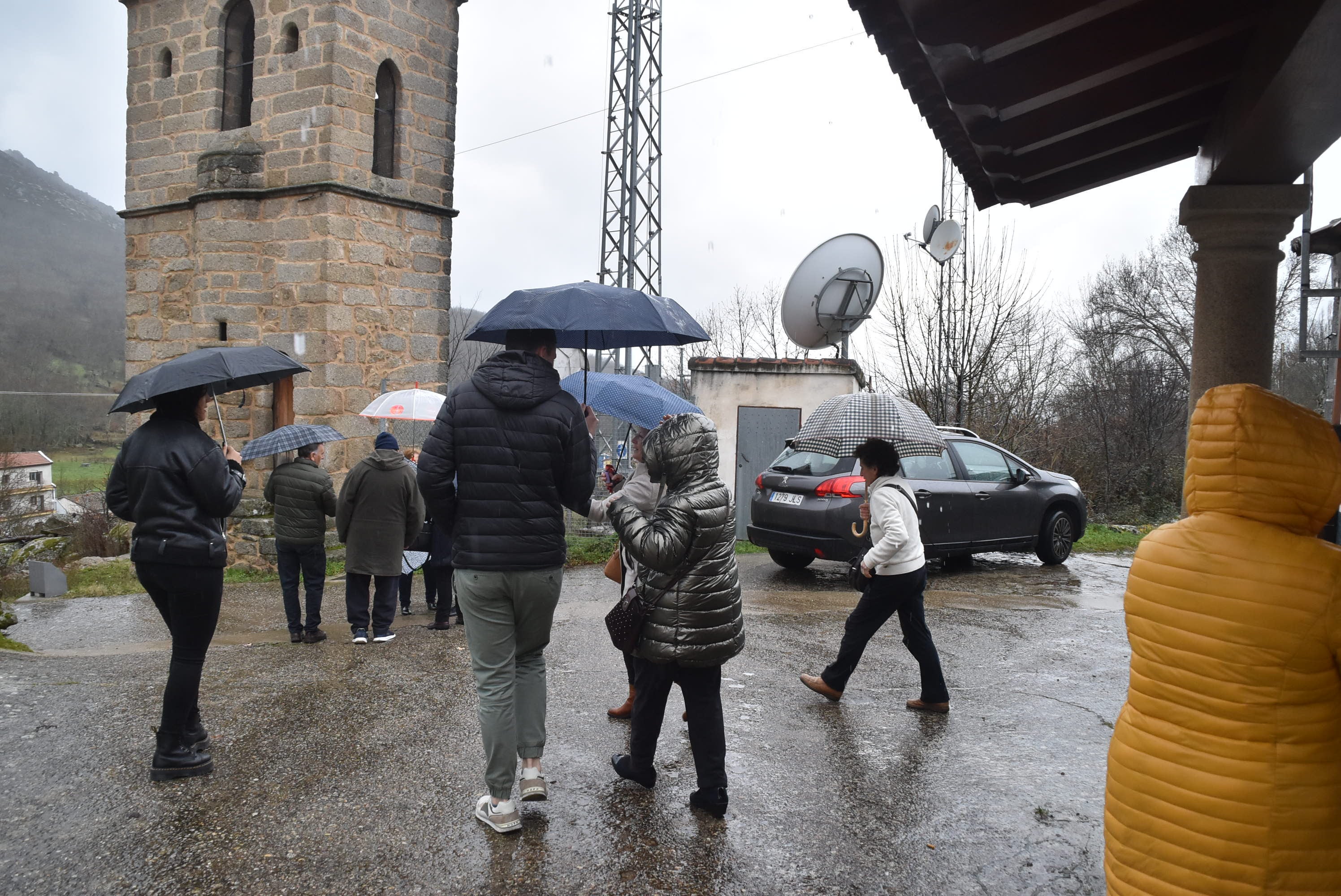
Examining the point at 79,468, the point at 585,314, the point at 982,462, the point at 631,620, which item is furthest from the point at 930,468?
the point at 79,468

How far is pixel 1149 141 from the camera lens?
4.65 meters

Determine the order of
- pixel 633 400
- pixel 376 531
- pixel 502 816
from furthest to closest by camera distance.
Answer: pixel 376 531, pixel 633 400, pixel 502 816

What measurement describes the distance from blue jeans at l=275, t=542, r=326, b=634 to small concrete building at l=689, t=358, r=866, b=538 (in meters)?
6.30

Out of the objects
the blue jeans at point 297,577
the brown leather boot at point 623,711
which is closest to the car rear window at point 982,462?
the brown leather boot at point 623,711

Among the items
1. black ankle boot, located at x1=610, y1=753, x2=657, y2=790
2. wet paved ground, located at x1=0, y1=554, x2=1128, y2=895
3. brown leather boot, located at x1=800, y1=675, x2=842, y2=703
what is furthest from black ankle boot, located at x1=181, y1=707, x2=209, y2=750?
brown leather boot, located at x1=800, y1=675, x2=842, y2=703

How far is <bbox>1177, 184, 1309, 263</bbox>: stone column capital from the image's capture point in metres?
4.09

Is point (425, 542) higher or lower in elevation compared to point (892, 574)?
lower

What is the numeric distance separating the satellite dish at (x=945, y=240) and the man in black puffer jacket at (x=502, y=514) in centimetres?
1065

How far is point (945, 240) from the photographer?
43.7 feet

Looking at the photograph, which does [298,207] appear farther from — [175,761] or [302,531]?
[175,761]

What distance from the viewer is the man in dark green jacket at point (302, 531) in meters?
6.87

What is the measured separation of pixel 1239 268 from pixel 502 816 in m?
4.00

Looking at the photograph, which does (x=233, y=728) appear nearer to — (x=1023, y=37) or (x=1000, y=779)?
(x=1000, y=779)

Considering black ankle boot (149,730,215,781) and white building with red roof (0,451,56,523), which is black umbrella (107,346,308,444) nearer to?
black ankle boot (149,730,215,781)
